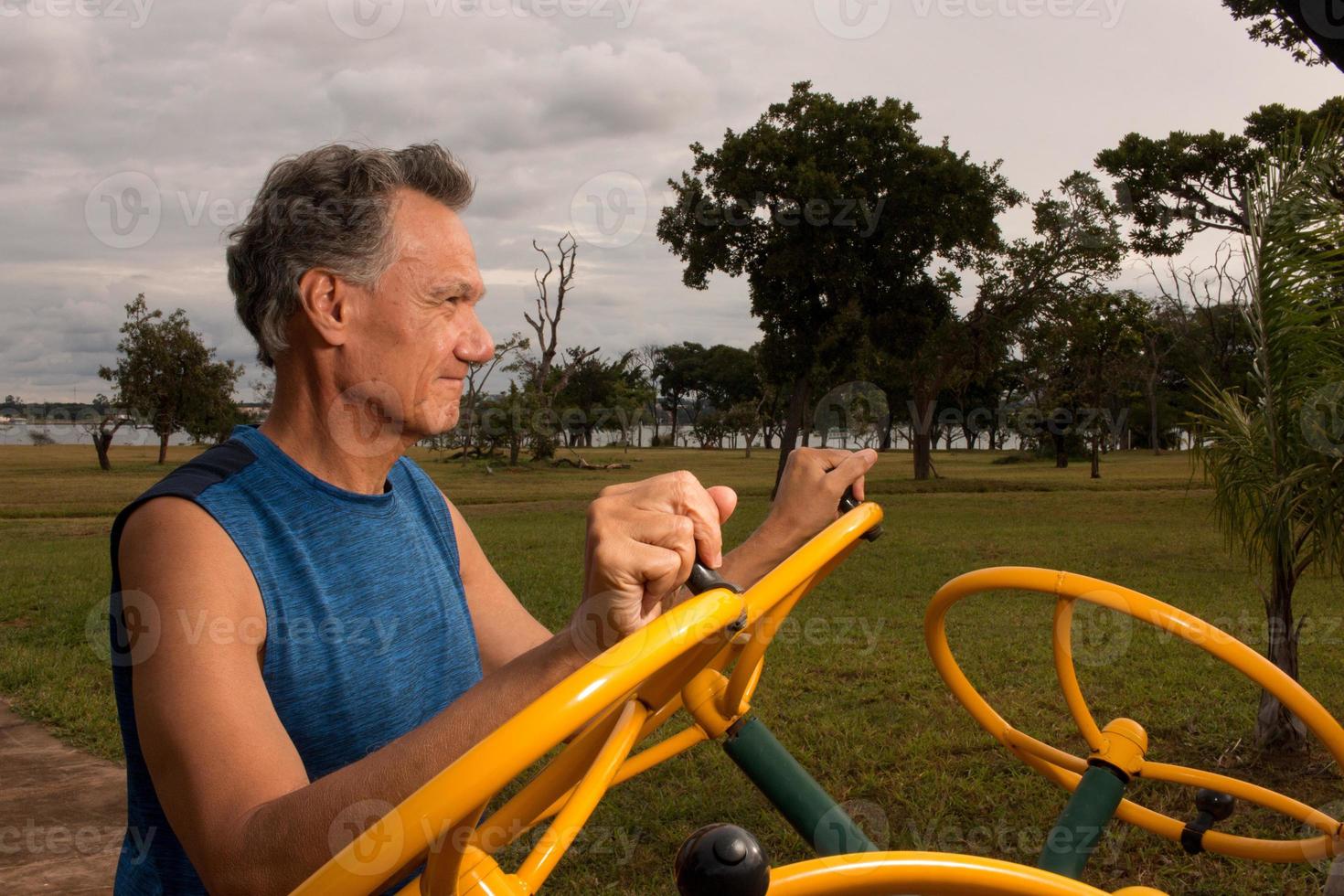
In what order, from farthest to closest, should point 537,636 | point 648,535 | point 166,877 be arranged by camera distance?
1. point 537,636
2. point 166,877
3. point 648,535

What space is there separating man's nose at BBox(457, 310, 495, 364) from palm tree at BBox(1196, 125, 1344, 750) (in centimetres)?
367

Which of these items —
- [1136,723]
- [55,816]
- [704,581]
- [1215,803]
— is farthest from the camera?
[55,816]

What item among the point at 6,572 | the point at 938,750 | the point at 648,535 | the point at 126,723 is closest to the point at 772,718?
the point at 938,750

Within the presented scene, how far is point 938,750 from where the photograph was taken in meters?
4.99

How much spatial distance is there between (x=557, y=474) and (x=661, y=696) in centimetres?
3226

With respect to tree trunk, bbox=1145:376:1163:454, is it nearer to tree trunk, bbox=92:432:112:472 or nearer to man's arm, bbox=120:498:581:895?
tree trunk, bbox=92:432:112:472

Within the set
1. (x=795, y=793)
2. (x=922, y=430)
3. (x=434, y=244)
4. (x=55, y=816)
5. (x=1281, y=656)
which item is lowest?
(x=55, y=816)

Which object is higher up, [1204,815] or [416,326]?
[416,326]

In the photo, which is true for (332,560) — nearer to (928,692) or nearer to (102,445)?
(928,692)

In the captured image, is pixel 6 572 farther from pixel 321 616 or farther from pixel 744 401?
pixel 744 401

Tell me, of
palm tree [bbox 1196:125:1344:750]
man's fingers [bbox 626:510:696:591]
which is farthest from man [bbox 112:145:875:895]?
palm tree [bbox 1196:125:1344:750]

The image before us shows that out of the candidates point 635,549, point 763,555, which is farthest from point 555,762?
point 763,555

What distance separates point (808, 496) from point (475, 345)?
61 cm

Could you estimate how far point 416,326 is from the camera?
1.62 metres
